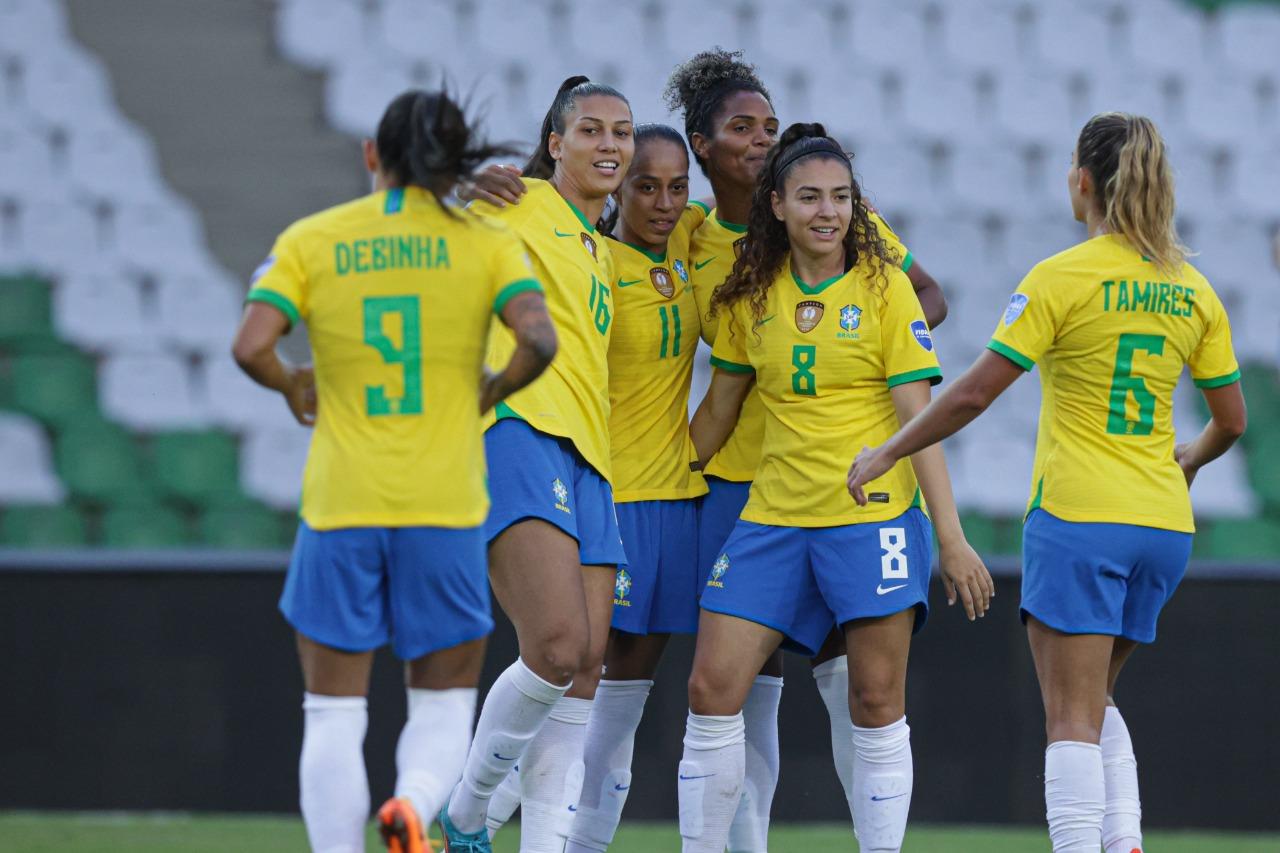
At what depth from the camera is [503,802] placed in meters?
4.00

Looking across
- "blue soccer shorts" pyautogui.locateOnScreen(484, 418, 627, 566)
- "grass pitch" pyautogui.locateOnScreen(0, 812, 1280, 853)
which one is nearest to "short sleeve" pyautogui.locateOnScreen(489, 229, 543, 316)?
"blue soccer shorts" pyautogui.locateOnScreen(484, 418, 627, 566)

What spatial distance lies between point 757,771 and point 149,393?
430 centimetres

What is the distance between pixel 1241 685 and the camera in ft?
18.3

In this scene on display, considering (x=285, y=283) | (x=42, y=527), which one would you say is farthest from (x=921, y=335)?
(x=42, y=527)

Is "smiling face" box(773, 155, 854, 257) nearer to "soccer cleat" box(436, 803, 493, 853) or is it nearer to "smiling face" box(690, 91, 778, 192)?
"smiling face" box(690, 91, 778, 192)

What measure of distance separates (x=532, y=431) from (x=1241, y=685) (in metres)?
3.21

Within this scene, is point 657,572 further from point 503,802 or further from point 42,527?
point 42,527

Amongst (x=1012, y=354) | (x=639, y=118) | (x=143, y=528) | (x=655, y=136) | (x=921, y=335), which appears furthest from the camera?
(x=639, y=118)

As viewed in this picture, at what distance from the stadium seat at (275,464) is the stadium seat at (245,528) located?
0.29ft

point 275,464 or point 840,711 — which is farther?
point 275,464

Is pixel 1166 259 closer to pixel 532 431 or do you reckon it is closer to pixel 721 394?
pixel 721 394

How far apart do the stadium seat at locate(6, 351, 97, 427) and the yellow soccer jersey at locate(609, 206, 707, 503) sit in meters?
4.17

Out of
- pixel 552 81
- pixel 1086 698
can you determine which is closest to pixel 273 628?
pixel 1086 698

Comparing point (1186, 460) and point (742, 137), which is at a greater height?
point (742, 137)
